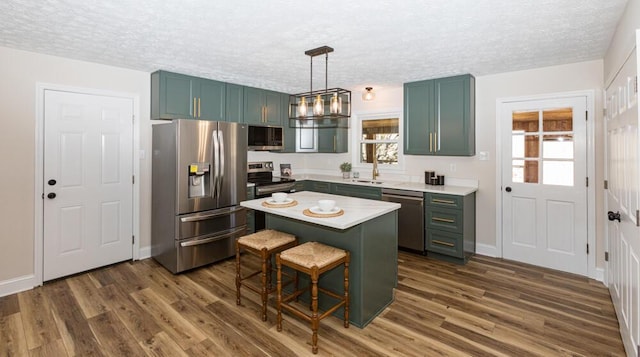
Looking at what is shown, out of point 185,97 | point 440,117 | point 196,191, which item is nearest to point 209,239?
point 196,191

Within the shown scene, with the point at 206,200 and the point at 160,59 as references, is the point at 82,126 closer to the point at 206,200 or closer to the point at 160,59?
the point at 160,59

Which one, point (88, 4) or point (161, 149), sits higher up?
point (88, 4)

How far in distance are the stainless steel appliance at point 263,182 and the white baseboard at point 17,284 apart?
7.96ft

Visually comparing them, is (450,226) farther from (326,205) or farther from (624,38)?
(624,38)

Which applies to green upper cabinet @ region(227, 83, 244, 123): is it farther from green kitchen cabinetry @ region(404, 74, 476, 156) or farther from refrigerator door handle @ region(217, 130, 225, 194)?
green kitchen cabinetry @ region(404, 74, 476, 156)

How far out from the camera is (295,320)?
8.62ft

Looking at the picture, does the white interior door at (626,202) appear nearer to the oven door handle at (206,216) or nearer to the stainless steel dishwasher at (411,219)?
the stainless steel dishwasher at (411,219)

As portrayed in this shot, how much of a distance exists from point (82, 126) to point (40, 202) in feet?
2.90

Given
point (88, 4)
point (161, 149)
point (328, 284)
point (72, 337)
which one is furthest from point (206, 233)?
point (88, 4)

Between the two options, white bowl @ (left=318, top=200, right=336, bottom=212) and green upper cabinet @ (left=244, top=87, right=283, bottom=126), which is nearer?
white bowl @ (left=318, top=200, right=336, bottom=212)

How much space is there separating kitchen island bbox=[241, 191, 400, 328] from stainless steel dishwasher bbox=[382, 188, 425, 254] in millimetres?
1271

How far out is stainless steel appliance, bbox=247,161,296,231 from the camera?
4.54 m

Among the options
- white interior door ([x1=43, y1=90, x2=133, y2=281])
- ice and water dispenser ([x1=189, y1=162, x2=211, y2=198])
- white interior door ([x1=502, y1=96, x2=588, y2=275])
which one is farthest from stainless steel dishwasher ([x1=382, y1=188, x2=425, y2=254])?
white interior door ([x1=43, y1=90, x2=133, y2=281])

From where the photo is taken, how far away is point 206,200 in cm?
377
